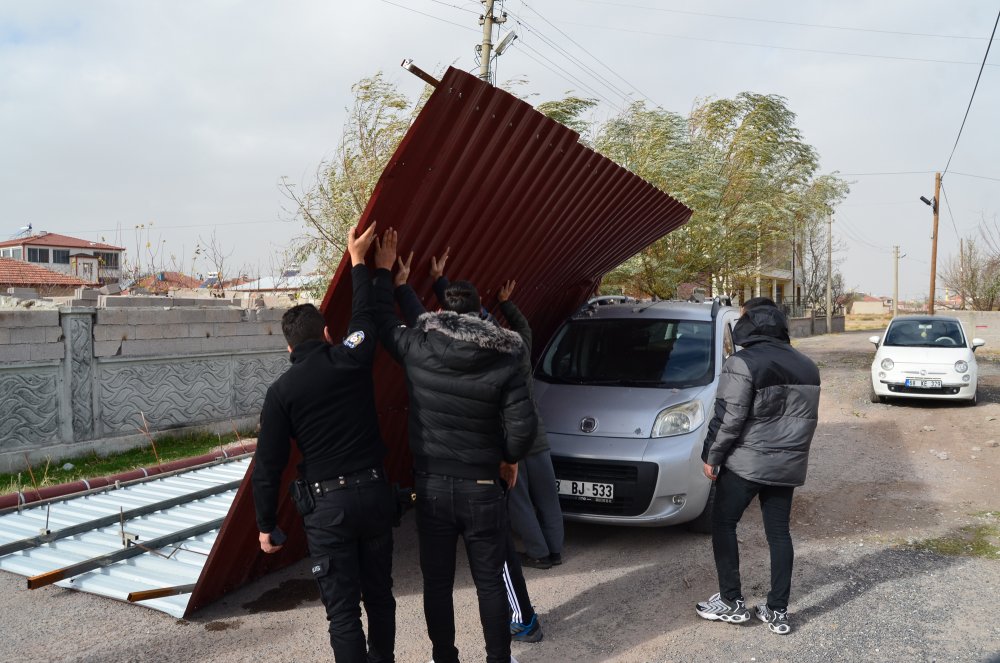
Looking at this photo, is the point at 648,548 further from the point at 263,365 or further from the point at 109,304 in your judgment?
the point at 109,304

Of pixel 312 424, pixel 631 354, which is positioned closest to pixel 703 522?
pixel 631 354

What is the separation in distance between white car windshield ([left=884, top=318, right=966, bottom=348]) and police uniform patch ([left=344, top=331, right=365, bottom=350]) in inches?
489

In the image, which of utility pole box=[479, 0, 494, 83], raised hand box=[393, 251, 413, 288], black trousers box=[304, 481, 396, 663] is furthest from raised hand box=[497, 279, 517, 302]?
utility pole box=[479, 0, 494, 83]

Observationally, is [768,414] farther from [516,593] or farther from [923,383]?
[923,383]

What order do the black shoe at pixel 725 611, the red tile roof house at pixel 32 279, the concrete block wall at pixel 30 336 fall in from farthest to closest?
the red tile roof house at pixel 32 279
the concrete block wall at pixel 30 336
the black shoe at pixel 725 611

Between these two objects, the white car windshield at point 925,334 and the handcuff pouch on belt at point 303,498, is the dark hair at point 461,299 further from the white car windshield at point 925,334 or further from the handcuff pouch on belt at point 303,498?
the white car windshield at point 925,334

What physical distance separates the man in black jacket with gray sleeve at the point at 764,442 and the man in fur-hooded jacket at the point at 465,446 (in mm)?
1327

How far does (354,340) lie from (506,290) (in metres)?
2.22

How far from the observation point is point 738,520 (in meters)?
4.12

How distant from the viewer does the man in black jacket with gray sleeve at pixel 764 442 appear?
404 centimetres

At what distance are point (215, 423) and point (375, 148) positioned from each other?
688 centimetres

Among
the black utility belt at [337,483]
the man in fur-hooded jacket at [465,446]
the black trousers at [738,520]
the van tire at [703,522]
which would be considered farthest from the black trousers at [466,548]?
the van tire at [703,522]

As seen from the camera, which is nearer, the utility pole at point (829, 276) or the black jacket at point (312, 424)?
the black jacket at point (312, 424)

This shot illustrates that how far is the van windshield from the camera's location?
6.01m
